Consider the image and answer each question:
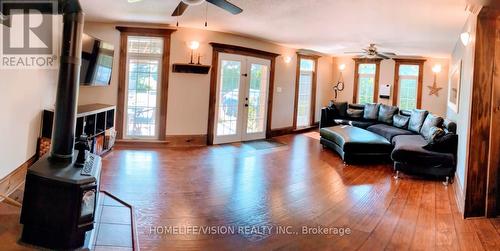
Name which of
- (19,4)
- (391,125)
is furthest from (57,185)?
(391,125)

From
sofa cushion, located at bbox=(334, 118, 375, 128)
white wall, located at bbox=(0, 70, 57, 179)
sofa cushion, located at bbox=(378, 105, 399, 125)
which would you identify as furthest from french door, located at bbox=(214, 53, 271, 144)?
white wall, located at bbox=(0, 70, 57, 179)

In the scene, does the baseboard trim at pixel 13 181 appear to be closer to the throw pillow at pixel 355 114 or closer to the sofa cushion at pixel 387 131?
the sofa cushion at pixel 387 131

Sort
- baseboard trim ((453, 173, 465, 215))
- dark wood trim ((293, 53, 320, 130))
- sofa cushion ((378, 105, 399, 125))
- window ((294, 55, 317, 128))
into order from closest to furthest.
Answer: baseboard trim ((453, 173, 465, 215)) < sofa cushion ((378, 105, 399, 125)) < dark wood trim ((293, 53, 320, 130)) < window ((294, 55, 317, 128))

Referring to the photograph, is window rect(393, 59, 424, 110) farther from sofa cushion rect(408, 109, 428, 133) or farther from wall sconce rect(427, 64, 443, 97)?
sofa cushion rect(408, 109, 428, 133)

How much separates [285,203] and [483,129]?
2.13 metres

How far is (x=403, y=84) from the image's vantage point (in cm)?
990

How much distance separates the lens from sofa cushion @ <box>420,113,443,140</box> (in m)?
5.74

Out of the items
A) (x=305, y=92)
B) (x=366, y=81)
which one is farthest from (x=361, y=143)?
(x=366, y=81)

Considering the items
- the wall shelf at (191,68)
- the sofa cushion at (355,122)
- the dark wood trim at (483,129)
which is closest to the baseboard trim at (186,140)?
the wall shelf at (191,68)

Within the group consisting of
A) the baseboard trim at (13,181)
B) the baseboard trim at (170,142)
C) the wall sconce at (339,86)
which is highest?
the wall sconce at (339,86)

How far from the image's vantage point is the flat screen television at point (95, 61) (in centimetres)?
488

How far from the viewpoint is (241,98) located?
23.9ft

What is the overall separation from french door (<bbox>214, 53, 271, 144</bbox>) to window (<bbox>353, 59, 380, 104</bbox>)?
12.4 ft

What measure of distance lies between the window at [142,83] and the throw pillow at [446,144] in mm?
4624
